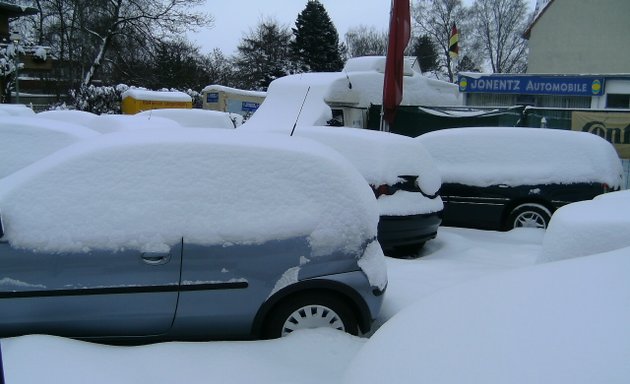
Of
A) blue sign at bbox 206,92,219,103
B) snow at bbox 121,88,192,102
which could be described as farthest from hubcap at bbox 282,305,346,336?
blue sign at bbox 206,92,219,103

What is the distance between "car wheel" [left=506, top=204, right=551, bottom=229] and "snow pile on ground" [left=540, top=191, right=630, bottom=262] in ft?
12.6

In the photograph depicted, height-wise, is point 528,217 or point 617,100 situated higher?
point 617,100

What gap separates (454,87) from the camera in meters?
17.7

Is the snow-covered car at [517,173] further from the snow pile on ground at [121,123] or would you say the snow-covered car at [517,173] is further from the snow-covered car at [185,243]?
the snow pile on ground at [121,123]

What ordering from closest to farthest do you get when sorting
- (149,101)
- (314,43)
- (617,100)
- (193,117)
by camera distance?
(193,117) → (617,100) → (149,101) → (314,43)

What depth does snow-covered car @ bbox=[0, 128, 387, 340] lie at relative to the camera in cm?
336

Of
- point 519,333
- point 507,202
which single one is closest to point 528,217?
point 507,202

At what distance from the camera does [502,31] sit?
56.6 m

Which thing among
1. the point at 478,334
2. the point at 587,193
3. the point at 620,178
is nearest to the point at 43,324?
the point at 478,334

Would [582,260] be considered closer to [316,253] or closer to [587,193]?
[316,253]

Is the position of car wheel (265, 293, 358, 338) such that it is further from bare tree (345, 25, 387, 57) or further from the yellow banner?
bare tree (345, 25, 387, 57)

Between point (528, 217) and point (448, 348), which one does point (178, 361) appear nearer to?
point (448, 348)

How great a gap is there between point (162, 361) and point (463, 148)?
6.00 meters

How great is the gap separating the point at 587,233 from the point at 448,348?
6.59ft
